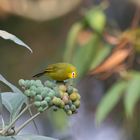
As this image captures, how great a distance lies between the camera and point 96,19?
2.18m

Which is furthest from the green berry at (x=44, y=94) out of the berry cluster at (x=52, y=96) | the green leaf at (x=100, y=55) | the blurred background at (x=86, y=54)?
the green leaf at (x=100, y=55)

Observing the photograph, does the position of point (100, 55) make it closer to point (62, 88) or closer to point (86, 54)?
point (86, 54)

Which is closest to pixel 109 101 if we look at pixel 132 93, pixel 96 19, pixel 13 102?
pixel 132 93

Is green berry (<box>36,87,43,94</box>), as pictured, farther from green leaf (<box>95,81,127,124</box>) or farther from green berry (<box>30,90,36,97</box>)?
green leaf (<box>95,81,127,124</box>)

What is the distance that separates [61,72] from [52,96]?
8cm

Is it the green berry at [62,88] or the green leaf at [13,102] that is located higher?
the green leaf at [13,102]

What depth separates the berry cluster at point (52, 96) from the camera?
0.77 meters

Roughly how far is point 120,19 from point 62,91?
97.0 inches

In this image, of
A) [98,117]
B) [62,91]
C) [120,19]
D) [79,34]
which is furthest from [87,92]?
→ [62,91]

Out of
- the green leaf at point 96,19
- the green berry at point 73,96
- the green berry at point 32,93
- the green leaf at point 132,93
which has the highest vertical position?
the green leaf at point 96,19

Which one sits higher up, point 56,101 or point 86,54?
point 86,54

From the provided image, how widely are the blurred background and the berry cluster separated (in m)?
1.12

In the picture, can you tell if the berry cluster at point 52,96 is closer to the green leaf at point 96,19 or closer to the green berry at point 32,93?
the green berry at point 32,93

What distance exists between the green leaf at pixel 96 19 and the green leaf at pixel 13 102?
1259 millimetres
